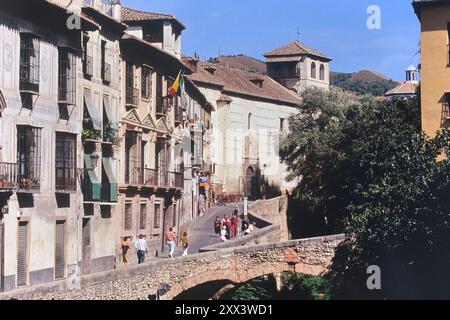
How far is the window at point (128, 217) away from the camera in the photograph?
40.4 meters

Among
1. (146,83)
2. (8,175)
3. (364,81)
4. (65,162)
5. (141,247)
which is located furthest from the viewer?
(364,81)

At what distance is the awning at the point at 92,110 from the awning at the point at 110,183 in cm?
211

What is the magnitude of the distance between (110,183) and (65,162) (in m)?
4.79

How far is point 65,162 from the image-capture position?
32.7m

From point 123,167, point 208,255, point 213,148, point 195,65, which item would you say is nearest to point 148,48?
point 123,167

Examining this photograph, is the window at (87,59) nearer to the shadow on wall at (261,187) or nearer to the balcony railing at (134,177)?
the balcony railing at (134,177)

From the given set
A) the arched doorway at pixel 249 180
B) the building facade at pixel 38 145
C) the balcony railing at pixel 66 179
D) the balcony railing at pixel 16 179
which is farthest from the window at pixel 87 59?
the arched doorway at pixel 249 180

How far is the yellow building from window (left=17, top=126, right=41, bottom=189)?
16349 mm

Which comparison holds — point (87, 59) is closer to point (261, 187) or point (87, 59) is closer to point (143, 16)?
point (143, 16)

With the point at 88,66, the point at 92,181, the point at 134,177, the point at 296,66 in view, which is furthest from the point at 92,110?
the point at 296,66

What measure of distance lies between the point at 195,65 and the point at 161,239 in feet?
84.3
